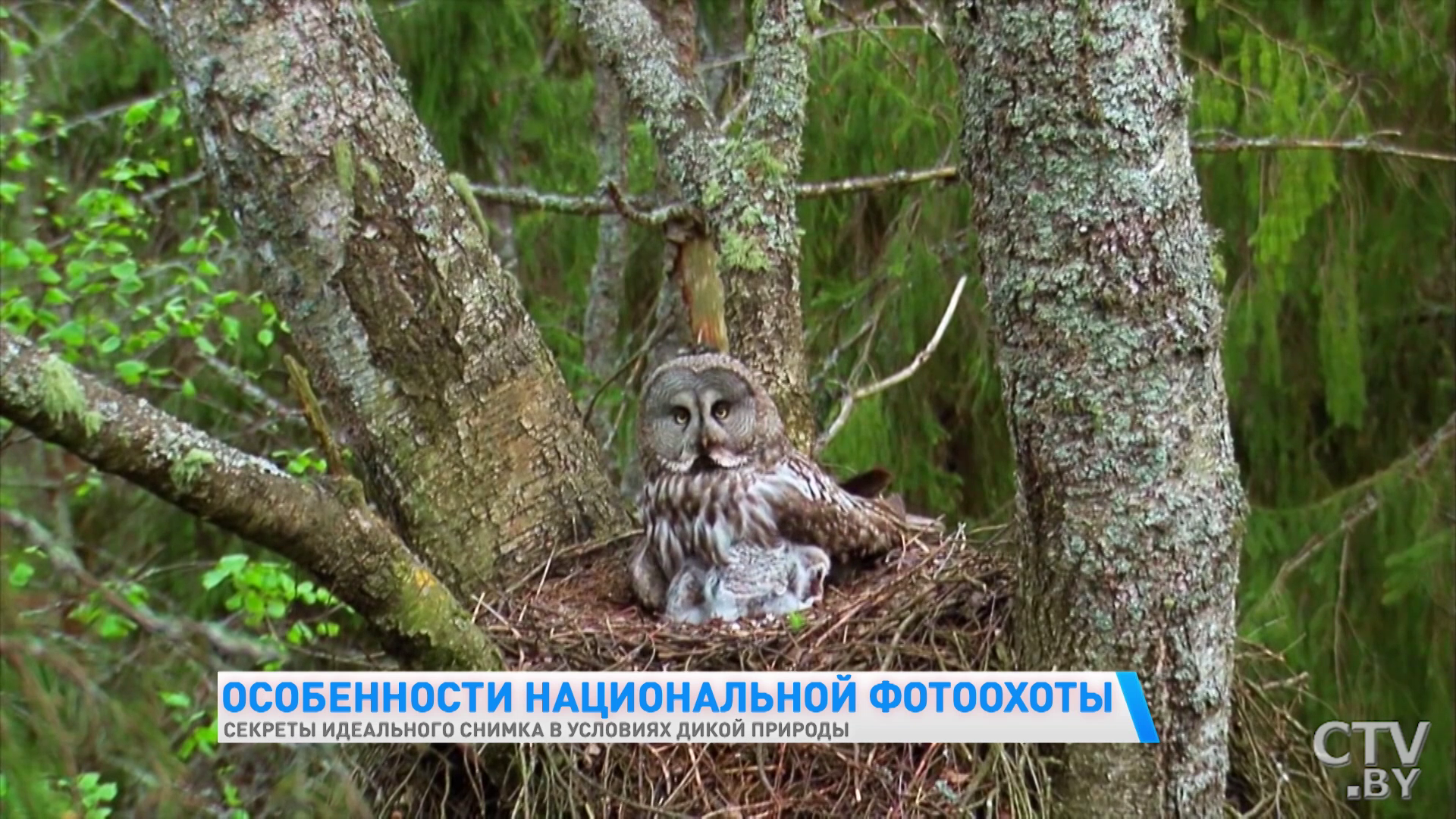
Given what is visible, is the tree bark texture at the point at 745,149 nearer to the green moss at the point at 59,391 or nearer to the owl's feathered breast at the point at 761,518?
the owl's feathered breast at the point at 761,518

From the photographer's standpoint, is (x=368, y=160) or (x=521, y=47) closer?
(x=368, y=160)

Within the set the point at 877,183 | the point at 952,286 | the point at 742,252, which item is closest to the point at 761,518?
the point at 742,252

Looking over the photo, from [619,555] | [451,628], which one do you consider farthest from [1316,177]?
[451,628]

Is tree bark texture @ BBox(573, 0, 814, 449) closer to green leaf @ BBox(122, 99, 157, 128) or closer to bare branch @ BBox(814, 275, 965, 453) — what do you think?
bare branch @ BBox(814, 275, 965, 453)

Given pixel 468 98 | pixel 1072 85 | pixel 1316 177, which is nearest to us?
pixel 1072 85

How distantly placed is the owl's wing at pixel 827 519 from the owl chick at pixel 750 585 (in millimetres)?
45

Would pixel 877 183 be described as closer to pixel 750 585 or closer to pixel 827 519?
pixel 827 519

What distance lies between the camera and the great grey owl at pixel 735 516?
364 centimetres

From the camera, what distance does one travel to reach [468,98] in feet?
19.4

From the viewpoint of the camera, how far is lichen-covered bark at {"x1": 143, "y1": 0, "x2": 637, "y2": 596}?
3.02 m

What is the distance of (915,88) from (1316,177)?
1220mm

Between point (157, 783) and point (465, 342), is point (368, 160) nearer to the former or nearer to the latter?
point (465, 342)

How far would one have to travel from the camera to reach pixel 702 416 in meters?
3.72

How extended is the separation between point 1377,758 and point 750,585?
2.29m
